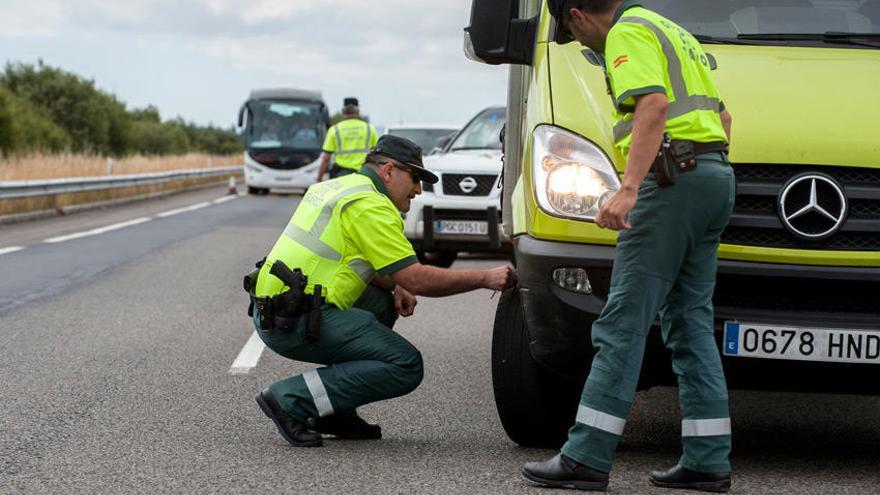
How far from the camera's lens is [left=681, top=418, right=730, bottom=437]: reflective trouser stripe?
4824mm

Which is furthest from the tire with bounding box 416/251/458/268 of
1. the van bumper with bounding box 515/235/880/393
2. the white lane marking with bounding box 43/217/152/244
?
the van bumper with bounding box 515/235/880/393

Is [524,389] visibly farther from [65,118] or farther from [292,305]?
[65,118]

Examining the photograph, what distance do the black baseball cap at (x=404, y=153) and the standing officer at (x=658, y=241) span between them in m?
1.31

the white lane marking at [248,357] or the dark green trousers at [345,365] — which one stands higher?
the dark green trousers at [345,365]

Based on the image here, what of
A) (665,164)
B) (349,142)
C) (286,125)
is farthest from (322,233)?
(286,125)

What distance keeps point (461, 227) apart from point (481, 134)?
68.6 inches

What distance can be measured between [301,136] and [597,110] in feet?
116

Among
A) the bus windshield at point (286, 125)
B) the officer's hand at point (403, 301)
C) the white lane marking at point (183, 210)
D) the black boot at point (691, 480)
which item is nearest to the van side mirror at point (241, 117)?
the bus windshield at point (286, 125)

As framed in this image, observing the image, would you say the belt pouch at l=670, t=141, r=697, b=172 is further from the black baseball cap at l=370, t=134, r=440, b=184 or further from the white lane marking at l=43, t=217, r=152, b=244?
the white lane marking at l=43, t=217, r=152, b=244

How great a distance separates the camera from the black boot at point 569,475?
15.6ft

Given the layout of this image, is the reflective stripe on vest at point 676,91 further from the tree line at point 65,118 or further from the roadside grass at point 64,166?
the tree line at point 65,118

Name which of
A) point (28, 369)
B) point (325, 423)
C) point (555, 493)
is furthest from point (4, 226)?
point (555, 493)

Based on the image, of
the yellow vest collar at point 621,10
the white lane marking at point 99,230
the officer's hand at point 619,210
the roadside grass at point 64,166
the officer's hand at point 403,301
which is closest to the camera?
the officer's hand at point 619,210

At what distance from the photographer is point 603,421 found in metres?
4.70
